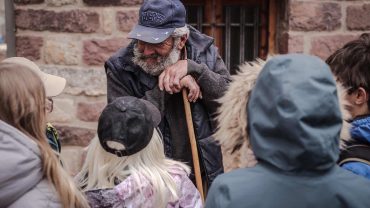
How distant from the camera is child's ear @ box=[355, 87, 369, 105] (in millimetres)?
2211

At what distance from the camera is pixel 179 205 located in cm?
236

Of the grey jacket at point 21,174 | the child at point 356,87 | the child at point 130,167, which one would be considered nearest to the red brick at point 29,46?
the child at point 130,167

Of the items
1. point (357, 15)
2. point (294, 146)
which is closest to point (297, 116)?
point (294, 146)

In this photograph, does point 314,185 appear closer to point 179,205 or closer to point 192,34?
point 179,205

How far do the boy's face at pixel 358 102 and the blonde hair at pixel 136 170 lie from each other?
736 millimetres

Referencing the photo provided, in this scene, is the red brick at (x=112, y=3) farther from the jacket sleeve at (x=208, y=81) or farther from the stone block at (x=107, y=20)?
the jacket sleeve at (x=208, y=81)

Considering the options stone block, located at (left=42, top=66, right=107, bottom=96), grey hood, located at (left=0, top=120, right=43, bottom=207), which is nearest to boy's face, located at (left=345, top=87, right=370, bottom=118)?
grey hood, located at (left=0, top=120, right=43, bottom=207)

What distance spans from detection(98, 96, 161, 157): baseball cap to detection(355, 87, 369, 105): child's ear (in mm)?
795

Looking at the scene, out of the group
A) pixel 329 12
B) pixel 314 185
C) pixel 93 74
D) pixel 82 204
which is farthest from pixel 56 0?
pixel 314 185

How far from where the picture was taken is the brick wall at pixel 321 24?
404 centimetres

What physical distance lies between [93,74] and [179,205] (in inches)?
72.6

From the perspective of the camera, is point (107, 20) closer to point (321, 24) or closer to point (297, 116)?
point (321, 24)

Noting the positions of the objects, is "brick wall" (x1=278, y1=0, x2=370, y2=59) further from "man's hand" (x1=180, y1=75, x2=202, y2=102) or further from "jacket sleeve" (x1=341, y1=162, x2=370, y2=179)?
"jacket sleeve" (x1=341, y1=162, x2=370, y2=179)

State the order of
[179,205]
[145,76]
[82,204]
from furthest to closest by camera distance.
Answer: [145,76]
[179,205]
[82,204]
